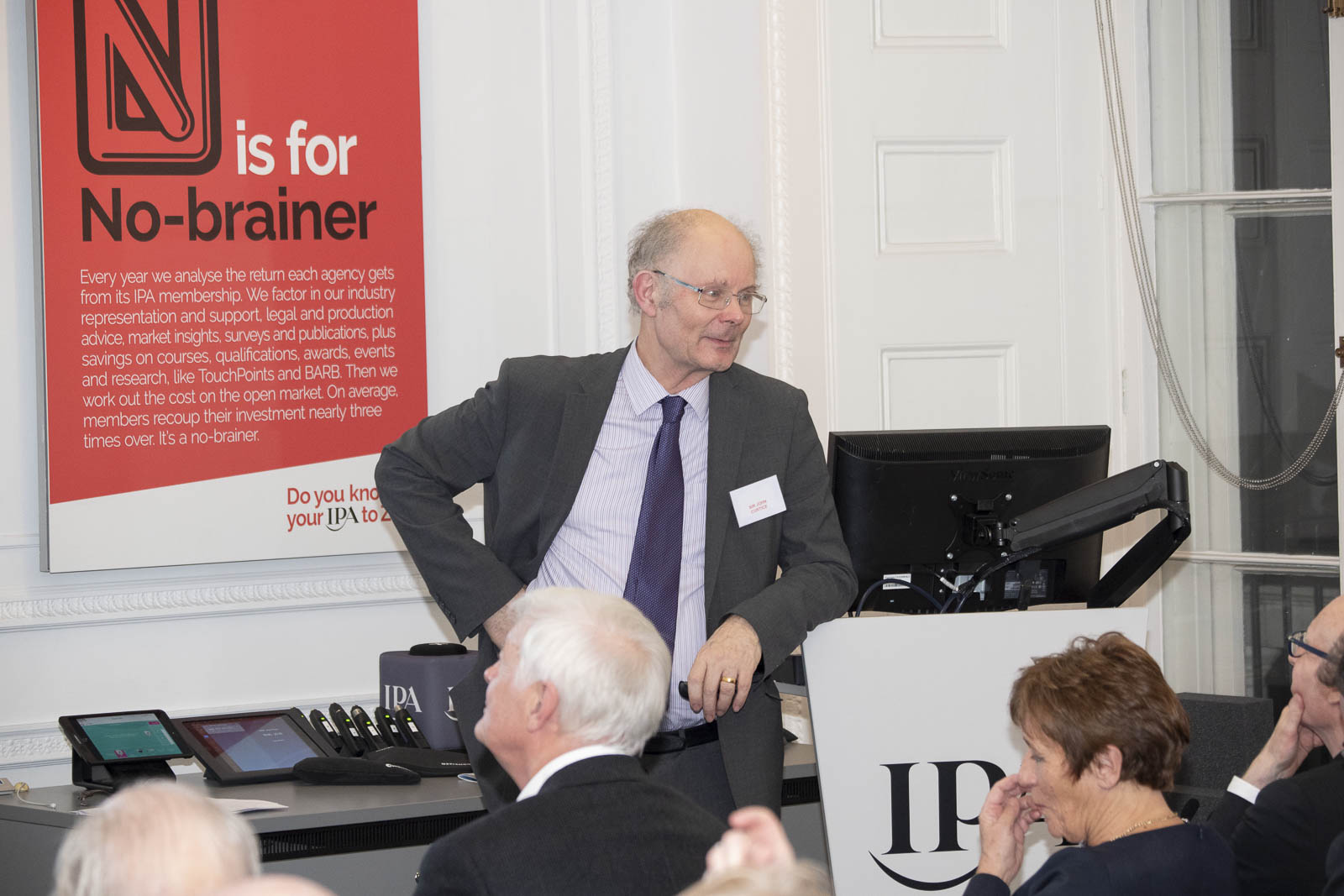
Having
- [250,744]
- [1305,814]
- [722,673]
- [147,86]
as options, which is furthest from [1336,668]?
[147,86]

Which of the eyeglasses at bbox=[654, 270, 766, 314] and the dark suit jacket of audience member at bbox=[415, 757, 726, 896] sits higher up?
the eyeglasses at bbox=[654, 270, 766, 314]

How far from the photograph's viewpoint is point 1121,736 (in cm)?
187

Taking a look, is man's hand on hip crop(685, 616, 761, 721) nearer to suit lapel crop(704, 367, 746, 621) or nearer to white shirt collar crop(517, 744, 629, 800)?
suit lapel crop(704, 367, 746, 621)

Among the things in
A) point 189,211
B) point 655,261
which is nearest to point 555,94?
point 189,211

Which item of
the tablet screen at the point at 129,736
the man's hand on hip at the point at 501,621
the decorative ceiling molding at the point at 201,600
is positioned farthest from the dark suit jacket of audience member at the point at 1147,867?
the decorative ceiling molding at the point at 201,600

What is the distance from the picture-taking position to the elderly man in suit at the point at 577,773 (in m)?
1.43

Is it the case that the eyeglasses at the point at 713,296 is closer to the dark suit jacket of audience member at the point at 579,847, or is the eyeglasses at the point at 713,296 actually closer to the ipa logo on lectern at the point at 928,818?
the ipa logo on lectern at the point at 928,818

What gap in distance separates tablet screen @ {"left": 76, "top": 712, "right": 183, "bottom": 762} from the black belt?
1.13 metres

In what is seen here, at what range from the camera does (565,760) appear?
1.63 meters

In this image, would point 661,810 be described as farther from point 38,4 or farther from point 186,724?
point 38,4

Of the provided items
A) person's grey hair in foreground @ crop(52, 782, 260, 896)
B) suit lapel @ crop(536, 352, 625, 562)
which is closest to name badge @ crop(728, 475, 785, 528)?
suit lapel @ crop(536, 352, 625, 562)

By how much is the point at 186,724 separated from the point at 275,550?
0.80 meters

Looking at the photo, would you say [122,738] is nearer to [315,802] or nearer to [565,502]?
[315,802]

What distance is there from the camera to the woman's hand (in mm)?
2035
